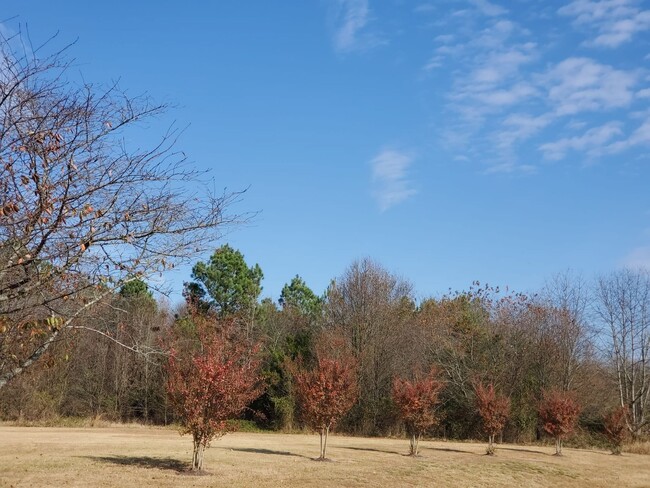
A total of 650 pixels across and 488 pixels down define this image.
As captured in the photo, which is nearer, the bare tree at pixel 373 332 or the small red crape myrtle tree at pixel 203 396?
the small red crape myrtle tree at pixel 203 396

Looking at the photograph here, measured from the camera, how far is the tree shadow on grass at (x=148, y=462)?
17.0m

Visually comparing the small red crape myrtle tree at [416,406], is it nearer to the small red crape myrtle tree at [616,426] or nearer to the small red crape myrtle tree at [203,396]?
the small red crape myrtle tree at [203,396]

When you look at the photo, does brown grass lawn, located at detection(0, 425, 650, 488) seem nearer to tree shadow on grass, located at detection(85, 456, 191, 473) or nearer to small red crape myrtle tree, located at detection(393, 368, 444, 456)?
tree shadow on grass, located at detection(85, 456, 191, 473)

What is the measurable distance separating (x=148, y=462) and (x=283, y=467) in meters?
3.85

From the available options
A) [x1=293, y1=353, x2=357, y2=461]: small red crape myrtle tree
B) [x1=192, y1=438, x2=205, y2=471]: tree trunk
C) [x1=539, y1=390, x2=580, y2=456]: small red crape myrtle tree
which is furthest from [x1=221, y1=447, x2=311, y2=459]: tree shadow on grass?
[x1=539, y1=390, x2=580, y2=456]: small red crape myrtle tree

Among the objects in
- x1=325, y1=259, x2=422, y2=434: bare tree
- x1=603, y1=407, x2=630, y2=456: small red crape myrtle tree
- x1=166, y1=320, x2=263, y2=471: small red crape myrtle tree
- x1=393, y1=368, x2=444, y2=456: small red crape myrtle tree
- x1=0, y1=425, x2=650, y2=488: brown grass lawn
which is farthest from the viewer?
x1=325, y1=259, x2=422, y2=434: bare tree

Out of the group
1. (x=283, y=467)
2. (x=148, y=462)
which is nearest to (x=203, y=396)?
(x=148, y=462)

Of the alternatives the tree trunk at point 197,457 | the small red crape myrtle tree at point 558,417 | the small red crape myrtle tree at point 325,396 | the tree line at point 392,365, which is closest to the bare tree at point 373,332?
the tree line at point 392,365

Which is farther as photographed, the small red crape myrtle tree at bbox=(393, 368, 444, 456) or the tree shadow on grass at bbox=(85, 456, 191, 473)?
the small red crape myrtle tree at bbox=(393, 368, 444, 456)

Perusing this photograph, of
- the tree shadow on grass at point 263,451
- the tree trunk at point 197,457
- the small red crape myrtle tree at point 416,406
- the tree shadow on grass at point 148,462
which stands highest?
the small red crape myrtle tree at point 416,406

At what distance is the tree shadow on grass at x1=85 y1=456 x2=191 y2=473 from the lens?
16953 mm

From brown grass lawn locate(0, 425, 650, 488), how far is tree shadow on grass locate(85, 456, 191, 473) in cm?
3

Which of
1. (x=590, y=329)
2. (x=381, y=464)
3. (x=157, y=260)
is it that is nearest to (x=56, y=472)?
(x=381, y=464)

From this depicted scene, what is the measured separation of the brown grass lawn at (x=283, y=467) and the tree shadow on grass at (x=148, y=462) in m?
0.03
